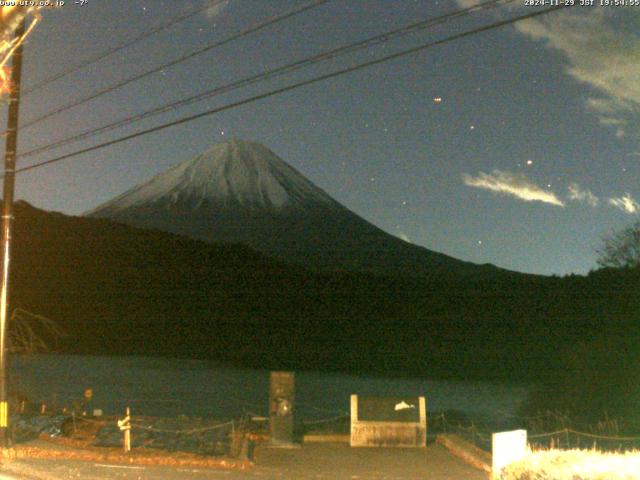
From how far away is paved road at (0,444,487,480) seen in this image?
1518 cm

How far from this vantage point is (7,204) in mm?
17938

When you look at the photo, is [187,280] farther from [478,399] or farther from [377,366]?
[478,399]

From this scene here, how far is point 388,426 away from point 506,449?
1037 centimetres

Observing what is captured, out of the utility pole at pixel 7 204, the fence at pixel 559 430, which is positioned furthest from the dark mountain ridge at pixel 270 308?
the utility pole at pixel 7 204

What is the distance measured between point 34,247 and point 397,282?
177 ft

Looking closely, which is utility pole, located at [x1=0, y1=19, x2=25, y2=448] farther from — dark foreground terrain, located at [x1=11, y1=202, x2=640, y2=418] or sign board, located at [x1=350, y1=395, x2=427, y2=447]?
dark foreground terrain, located at [x1=11, y1=202, x2=640, y2=418]

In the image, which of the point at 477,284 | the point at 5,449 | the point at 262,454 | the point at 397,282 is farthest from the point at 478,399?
the point at 397,282

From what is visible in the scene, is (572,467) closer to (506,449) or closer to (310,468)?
(506,449)

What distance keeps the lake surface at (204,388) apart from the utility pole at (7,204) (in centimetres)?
2364

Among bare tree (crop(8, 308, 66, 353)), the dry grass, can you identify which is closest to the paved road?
the dry grass

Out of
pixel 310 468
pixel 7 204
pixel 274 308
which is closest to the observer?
pixel 310 468

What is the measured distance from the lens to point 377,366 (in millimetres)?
88938

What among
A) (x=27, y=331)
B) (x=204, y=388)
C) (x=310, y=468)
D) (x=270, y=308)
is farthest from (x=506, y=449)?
(x=270, y=308)

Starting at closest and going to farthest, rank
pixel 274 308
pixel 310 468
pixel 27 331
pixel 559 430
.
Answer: pixel 310 468
pixel 27 331
pixel 559 430
pixel 274 308
